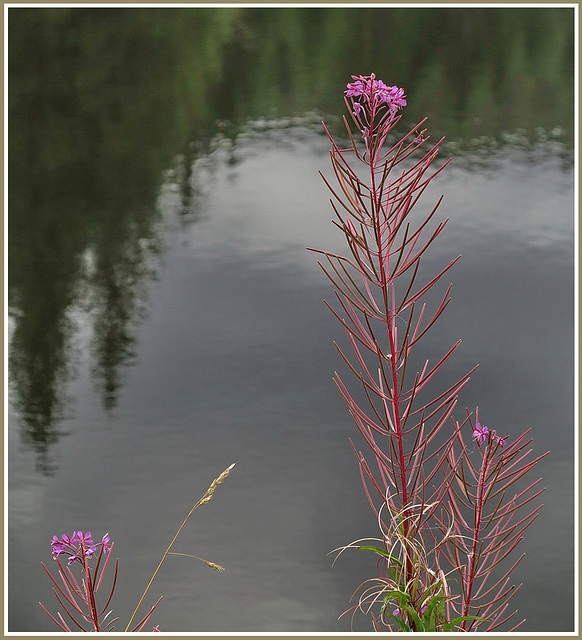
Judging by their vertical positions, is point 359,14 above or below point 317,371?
above

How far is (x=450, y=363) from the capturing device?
15.9 ft

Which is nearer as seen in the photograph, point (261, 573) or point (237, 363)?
point (261, 573)

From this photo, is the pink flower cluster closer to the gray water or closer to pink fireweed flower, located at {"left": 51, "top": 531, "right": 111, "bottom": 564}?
pink fireweed flower, located at {"left": 51, "top": 531, "right": 111, "bottom": 564}

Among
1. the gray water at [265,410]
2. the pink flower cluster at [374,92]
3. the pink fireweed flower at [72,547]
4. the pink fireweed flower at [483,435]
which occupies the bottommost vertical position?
the gray water at [265,410]

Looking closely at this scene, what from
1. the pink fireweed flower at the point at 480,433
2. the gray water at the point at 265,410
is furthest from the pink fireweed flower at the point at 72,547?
the gray water at the point at 265,410

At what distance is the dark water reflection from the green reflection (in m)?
0.03

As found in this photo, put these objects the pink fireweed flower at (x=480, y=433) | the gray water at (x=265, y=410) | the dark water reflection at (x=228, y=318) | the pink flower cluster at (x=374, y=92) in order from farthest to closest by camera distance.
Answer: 1. the dark water reflection at (x=228, y=318)
2. the gray water at (x=265, y=410)
3. the pink fireweed flower at (x=480, y=433)
4. the pink flower cluster at (x=374, y=92)

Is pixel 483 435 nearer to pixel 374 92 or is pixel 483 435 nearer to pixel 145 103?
pixel 374 92

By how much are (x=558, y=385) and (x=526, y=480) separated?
0.88 meters

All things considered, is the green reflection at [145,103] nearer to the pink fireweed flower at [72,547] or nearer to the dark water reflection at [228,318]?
the dark water reflection at [228,318]

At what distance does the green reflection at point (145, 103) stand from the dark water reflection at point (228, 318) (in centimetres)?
3

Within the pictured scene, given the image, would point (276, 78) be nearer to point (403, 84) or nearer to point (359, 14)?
point (403, 84)

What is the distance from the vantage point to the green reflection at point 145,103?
202 inches

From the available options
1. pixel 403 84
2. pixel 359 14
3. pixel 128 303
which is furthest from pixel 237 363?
pixel 359 14
